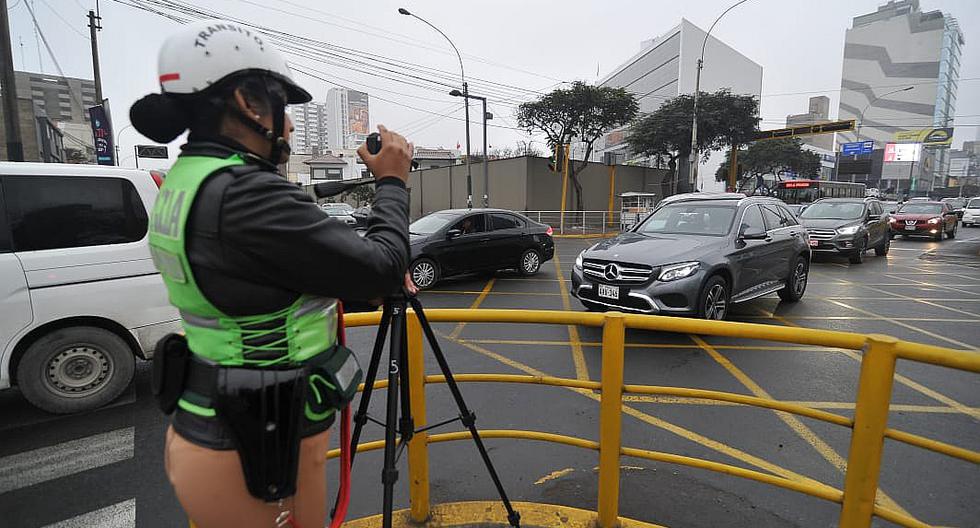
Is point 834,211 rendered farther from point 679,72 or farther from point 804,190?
point 679,72

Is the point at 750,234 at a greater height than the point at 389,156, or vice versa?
the point at 389,156

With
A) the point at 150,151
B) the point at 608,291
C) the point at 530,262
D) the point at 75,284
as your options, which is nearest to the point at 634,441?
the point at 608,291

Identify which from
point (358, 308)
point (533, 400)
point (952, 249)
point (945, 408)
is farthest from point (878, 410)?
point (952, 249)

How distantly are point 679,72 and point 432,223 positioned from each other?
65363 millimetres

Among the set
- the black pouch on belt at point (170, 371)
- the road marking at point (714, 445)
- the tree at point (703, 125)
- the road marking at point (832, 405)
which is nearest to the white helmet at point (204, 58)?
the black pouch on belt at point (170, 371)

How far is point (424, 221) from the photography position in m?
9.76

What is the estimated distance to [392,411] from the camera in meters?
1.69

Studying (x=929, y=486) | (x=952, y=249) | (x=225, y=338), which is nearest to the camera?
(x=225, y=338)

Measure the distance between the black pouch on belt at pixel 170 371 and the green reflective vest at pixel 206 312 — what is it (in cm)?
4

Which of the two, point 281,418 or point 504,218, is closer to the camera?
point 281,418

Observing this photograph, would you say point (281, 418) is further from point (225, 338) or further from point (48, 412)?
point (48, 412)

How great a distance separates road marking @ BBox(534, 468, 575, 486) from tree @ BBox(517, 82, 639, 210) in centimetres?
2748

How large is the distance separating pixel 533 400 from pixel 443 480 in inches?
51.3

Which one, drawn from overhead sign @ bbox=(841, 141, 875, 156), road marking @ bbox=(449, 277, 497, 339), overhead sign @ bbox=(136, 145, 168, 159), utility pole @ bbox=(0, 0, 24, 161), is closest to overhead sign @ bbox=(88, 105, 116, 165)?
overhead sign @ bbox=(136, 145, 168, 159)
